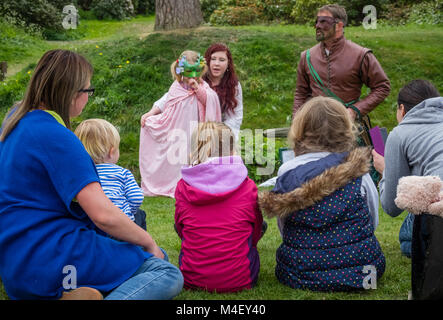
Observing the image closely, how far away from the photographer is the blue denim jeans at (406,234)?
4078mm

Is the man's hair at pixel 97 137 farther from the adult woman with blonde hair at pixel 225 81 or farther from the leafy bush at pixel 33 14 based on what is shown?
the leafy bush at pixel 33 14

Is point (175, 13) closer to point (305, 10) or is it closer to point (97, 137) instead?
point (305, 10)

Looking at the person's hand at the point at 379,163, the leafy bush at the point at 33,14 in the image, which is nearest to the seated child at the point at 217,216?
the person's hand at the point at 379,163

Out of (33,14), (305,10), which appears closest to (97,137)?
(305,10)

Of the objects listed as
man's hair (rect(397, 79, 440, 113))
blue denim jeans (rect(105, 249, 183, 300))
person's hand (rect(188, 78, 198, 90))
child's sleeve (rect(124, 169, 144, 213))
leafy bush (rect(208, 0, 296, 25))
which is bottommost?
blue denim jeans (rect(105, 249, 183, 300))

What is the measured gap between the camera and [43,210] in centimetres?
264

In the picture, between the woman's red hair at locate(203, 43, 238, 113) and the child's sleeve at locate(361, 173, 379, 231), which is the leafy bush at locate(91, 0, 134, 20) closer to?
the woman's red hair at locate(203, 43, 238, 113)

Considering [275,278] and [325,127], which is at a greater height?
[325,127]

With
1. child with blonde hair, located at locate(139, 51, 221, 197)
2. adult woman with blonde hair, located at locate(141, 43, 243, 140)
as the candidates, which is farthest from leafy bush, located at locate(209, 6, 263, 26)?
adult woman with blonde hair, located at locate(141, 43, 243, 140)

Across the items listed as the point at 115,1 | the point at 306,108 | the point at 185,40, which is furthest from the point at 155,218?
the point at 115,1

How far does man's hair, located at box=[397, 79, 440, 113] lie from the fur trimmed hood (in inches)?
34.0

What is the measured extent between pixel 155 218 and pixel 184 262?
278 centimetres

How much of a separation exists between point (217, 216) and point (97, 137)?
→ 1.03 metres

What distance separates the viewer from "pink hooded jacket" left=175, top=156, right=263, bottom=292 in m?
3.34
